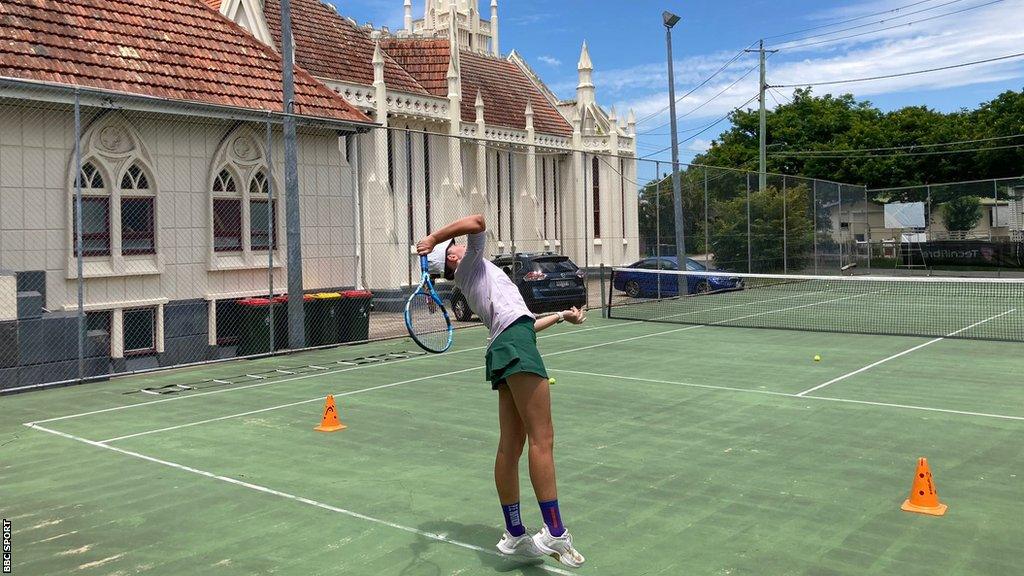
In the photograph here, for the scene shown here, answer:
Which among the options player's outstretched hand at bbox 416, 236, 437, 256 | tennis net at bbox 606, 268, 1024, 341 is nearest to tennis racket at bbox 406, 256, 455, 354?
player's outstretched hand at bbox 416, 236, 437, 256

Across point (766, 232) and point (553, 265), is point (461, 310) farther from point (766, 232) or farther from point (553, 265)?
point (766, 232)

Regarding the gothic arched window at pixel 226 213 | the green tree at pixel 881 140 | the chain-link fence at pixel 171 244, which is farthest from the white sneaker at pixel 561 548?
the green tree at pixel 881 140

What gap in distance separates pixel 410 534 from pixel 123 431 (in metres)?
5.09

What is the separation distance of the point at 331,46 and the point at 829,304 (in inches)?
716

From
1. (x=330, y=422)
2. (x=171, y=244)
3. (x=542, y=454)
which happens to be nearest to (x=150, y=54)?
(x=171, y=244)

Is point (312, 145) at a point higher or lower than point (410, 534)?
higher

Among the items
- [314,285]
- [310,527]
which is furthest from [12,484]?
[314,285]

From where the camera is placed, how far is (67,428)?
398 inches

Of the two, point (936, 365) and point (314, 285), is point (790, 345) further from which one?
point (314, 285)

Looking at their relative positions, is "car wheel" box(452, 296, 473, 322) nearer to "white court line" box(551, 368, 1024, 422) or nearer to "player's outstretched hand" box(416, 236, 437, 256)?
"white court line" box(551, 368, 1024, 422)

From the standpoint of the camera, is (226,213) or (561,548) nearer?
(561,548)

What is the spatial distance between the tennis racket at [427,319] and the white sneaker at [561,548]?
6.16 ft

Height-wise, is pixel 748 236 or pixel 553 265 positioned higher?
pixel 748 236

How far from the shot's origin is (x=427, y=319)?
16.4 m
